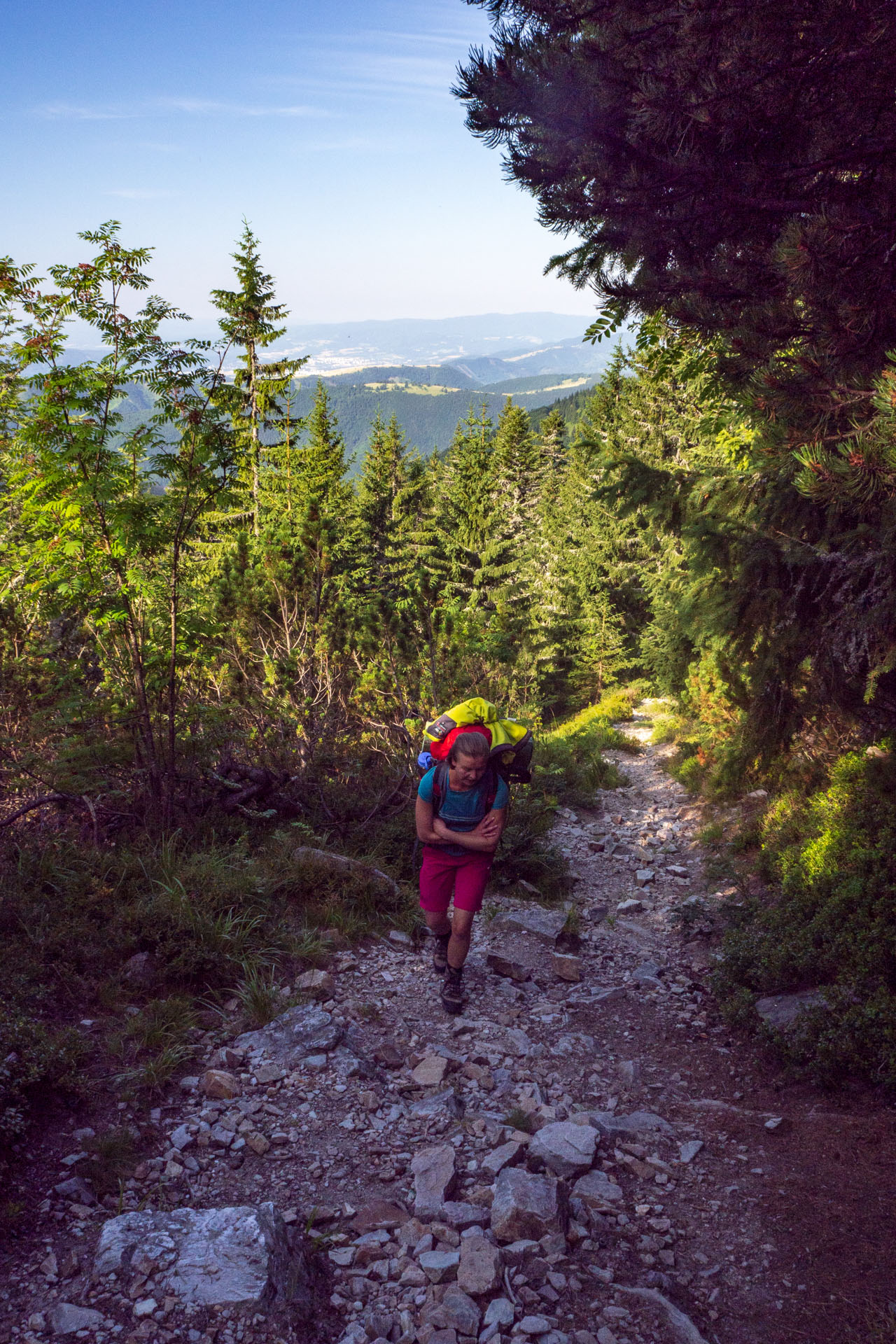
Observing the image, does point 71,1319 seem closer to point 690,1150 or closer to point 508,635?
point 690,1150

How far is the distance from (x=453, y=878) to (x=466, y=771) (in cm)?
90

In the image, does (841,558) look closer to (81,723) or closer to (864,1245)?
(864,1245)

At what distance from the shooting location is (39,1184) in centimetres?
277

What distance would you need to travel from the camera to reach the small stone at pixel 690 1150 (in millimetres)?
3379

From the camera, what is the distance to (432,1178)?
306cm

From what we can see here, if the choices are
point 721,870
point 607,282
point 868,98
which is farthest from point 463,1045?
point 868,98

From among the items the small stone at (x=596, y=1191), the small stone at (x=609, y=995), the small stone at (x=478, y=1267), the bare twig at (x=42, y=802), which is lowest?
the small stone at (x=609, y=995)

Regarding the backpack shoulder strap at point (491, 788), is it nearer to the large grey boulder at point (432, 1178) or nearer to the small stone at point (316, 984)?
the small stone at point (316, 984)

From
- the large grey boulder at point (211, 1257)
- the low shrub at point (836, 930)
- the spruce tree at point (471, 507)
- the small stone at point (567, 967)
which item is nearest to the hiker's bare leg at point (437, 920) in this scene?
the small stone at point (567, 967)

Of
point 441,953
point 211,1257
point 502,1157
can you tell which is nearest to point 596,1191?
point 502,1157

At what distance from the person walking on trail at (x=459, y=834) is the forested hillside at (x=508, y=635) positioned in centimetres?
92

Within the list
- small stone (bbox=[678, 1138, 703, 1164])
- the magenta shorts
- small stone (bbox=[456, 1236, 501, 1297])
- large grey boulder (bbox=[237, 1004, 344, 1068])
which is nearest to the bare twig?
large grey boulder (bbox=[237, 1004, 344, 1068])

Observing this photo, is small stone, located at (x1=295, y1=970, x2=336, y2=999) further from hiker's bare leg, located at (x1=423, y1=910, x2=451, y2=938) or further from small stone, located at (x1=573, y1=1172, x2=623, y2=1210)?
small stone, located at (x1=573, y1=1172, x2=623, y2=1210)

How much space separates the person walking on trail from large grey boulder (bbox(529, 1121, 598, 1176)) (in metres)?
1.31
